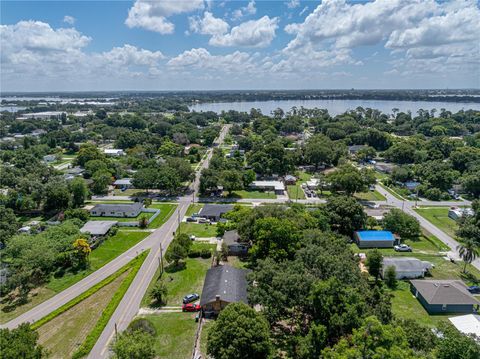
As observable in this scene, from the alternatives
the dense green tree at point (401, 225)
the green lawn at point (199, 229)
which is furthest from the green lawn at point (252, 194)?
the dense green tree at point (401, 225)

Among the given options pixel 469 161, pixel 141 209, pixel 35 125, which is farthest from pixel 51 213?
pixel 35 125

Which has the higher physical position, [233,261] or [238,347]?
[238,347]

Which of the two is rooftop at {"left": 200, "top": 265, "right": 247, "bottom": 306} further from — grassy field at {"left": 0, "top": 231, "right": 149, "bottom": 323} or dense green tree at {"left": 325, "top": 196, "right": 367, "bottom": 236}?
dense green tree at {"left": 325, "top": 196, "right": 367, "bottom": 236}

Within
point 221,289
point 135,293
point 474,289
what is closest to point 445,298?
point 474,289

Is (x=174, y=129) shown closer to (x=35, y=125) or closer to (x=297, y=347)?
(x=35, y=125)

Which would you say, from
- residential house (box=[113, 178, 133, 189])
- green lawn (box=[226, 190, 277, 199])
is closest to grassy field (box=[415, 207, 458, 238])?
green lawn (box=[226, 190, 277, 199])

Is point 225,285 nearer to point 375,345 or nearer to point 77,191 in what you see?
point 375,345

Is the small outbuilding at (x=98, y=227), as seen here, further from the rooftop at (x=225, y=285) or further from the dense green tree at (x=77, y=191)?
the rooftop at (x=225, y=285)
